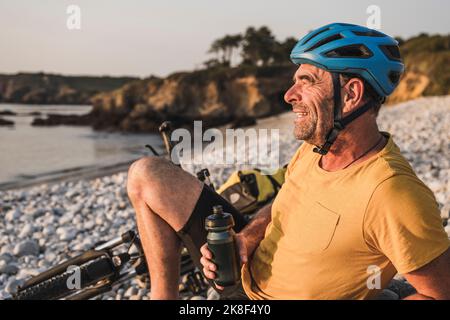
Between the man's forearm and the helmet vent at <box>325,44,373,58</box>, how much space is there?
1.13 m

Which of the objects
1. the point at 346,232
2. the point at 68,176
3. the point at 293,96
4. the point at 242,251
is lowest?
the point at 68,176

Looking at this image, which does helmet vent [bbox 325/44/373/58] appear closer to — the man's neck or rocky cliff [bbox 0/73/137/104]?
the man's neck

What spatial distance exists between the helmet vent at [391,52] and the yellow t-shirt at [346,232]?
566 mm

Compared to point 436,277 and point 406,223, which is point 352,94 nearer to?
point 406,223

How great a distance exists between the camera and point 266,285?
2801 mm

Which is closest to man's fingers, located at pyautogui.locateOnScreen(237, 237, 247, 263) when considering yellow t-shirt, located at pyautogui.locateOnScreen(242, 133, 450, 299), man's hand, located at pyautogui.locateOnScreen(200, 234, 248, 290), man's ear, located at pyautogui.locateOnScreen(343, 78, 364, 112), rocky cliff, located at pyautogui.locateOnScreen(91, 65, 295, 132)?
man's hand, located at pyautogui.locateOnScreen(200, 234, 248, 290)

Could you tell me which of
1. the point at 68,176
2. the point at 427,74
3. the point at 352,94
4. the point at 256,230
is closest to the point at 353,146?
the point at 352,94

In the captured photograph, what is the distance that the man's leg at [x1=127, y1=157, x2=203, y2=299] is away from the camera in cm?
309

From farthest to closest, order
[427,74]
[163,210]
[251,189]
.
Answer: [427,74]
[251,189]
[163,210]

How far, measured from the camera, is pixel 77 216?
7.99 meters

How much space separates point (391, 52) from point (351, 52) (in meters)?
0.26

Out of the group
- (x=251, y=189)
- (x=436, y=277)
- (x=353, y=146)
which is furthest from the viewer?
(x=251, y=189)

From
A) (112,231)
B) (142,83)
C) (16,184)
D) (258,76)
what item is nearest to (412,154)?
(112,231)

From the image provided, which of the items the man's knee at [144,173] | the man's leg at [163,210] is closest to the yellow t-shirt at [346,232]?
the man's leg at [163,210]
